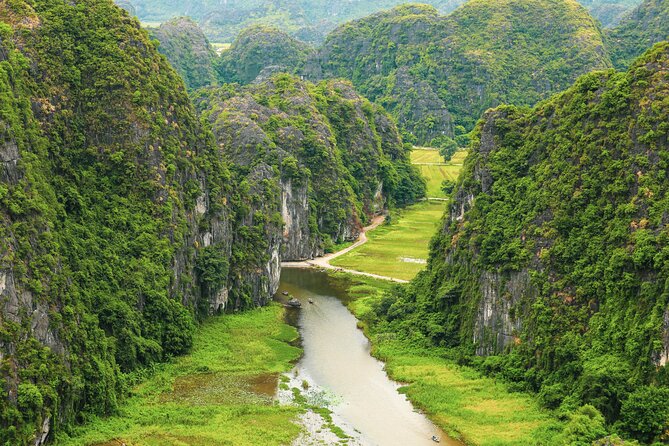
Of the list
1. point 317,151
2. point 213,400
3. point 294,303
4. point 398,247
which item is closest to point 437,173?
point 317,151

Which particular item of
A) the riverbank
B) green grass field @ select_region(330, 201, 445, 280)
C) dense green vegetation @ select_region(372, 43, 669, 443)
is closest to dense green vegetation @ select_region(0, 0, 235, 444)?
the riverbank

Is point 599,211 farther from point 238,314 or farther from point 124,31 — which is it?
point 124,31

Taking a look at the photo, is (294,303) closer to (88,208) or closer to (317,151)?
(88,208)

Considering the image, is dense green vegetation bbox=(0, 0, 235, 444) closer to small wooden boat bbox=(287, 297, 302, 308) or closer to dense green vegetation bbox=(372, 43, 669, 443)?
small wooden boat bbox=(287, 297, 302, 308)

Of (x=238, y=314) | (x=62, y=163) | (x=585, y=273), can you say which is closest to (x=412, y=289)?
(x=238, y=314)

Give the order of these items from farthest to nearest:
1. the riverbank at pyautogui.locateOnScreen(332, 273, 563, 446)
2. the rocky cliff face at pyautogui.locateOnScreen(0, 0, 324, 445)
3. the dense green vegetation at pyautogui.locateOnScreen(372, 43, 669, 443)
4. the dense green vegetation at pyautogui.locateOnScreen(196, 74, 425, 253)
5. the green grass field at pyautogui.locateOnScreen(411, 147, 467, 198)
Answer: the green grass field at pyautogui.locateOnScreen(411, 147, 467, 198), the dense green vegetation at pyautogui.locateOnScreen(196, 74, 425, 253), the riverbank at pyautogui.locateOnScreen(332, 273, 563, 446), the dense green vegetation at pyautogui.locateOnScreen(372, 43, 669, 443), the rocky cliff face at pyautogui.locateOnScreen(0, 0, 324, 445)

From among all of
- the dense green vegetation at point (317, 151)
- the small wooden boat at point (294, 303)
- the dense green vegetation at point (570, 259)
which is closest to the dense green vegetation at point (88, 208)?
the small wooden boat at point (294, 303)
